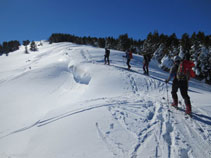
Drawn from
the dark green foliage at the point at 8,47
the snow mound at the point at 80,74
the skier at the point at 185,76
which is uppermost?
the dark green foliage at the point at 8,47

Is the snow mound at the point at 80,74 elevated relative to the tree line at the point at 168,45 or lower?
lower

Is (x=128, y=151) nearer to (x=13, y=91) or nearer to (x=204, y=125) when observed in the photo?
(x=204, y=125)

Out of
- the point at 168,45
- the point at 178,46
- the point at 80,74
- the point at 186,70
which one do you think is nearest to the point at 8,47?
the point at 80,74

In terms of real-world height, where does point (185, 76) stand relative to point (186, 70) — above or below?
below

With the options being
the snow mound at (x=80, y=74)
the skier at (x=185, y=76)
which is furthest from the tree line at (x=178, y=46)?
the skier at (x=185, y=76)

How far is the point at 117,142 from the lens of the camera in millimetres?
2898

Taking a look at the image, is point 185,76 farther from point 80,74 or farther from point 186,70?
point 80,74

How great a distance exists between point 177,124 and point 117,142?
214 centimetres

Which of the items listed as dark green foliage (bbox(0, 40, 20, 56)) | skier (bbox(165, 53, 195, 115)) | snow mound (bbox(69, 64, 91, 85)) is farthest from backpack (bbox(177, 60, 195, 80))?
dark green foliage (bbox(0, 40, 20, 56))

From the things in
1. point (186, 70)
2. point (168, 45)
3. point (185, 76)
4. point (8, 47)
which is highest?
point (168, 45)

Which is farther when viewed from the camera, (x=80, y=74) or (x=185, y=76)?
(x=80, y=74)

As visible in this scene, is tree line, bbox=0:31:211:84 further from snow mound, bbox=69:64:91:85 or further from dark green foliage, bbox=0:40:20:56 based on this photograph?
snow mound, bbox=69:64:91:85

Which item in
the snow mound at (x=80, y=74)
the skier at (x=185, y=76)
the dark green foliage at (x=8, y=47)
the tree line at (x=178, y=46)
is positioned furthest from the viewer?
the dark green foliage at (x=8, y=47)

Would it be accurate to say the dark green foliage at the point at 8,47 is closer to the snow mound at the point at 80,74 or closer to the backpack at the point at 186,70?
the snow mound at the point at 80,74
